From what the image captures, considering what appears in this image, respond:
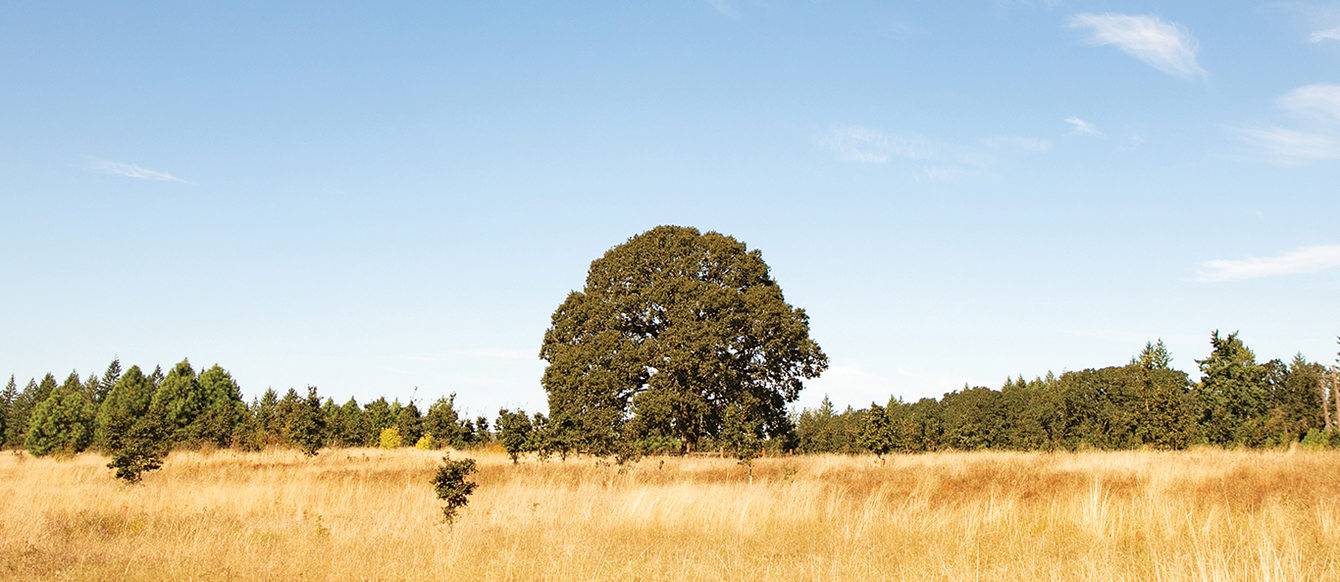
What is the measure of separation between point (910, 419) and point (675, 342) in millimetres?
27689

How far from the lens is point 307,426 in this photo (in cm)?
2781

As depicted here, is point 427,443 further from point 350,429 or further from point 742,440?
point 742,440

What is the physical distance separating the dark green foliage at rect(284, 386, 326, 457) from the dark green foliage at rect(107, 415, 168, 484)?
29.6 ft

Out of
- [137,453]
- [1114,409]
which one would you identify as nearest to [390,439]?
[137,453]

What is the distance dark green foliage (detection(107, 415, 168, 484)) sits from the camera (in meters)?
15.3

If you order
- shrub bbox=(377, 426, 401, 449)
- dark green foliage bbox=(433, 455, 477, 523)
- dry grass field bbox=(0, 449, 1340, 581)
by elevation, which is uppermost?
dark green foliage bbox=(433, 455, 477, 523)

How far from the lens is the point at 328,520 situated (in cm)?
1002

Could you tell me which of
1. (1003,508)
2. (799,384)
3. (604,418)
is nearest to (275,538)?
(1003,508)

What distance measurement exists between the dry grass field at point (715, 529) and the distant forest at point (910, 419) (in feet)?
36.9

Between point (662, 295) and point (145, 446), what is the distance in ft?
50.9

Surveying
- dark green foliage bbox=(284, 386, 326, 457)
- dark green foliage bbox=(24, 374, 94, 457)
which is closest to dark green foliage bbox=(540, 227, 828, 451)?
dark green foliage bbox=(284, 386, 326, 457)

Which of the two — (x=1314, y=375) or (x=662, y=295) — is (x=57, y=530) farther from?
(x=1314, y=375)

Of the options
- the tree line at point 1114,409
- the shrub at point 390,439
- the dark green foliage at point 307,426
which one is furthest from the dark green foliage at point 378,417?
the tree line at point 1114,409

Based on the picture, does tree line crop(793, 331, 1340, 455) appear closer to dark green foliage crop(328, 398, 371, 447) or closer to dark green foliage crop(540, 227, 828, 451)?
dark green foliage crop(540, 227, 828, 451)
